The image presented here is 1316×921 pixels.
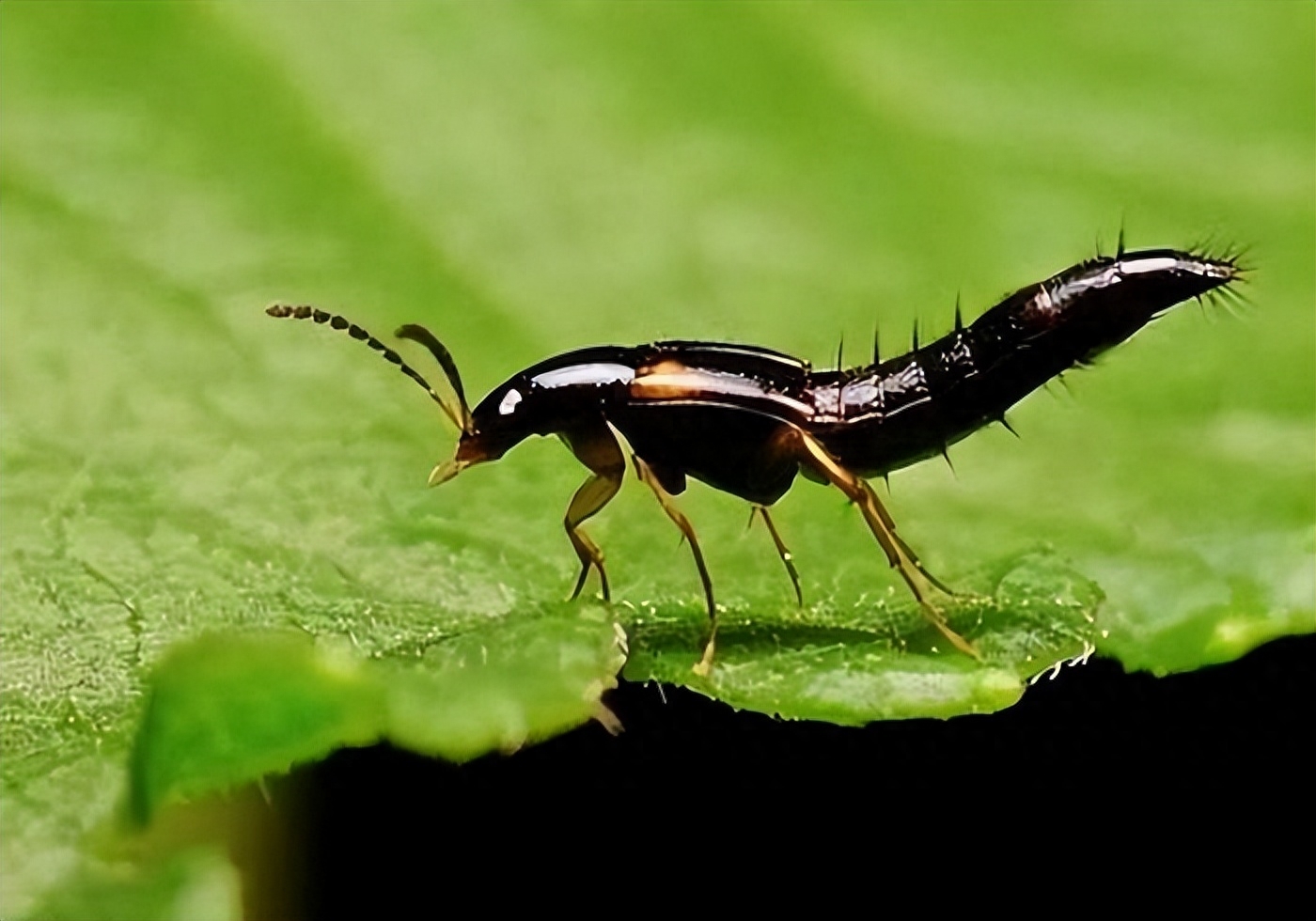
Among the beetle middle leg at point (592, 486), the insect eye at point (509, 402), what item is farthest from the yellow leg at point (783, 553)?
the insect eye at point (509, 402)

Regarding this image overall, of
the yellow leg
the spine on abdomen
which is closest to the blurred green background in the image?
the yellow leg

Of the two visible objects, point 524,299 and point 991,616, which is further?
point 524,299

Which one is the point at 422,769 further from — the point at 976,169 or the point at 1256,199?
the point at 1256,199

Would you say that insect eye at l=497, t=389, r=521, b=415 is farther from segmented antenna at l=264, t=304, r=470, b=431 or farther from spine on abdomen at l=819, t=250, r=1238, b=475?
spine on abdomen at l=819, t=250, r=1238, b=475

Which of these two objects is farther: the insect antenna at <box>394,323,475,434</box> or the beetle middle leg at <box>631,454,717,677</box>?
the insect antenna at <box>394,323,475,434</box>

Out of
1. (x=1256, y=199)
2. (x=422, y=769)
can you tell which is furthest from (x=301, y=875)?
(x=1256, y=199)

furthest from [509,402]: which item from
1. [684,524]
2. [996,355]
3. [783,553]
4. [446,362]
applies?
[996,355]

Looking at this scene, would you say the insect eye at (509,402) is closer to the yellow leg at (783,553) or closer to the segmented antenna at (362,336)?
the segmented antenna at (362,336)
